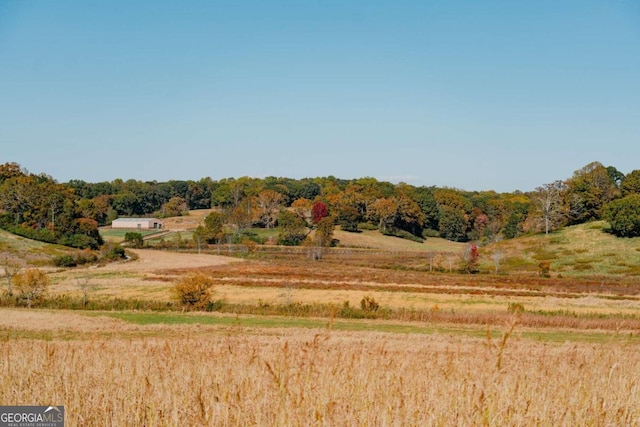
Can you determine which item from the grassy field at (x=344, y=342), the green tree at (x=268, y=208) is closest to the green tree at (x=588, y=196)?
the grassy field at (x=344, y=342)

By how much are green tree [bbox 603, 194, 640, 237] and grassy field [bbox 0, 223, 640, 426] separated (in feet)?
11.1

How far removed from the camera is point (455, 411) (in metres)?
5.52

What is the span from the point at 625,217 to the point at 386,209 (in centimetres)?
7547

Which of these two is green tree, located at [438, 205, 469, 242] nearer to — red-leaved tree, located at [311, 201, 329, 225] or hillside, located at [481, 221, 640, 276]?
red-leaved tree, located at [311, 201, 329, 225]

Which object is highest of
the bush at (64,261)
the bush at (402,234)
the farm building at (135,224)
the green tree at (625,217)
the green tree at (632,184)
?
the green tree at (632,184)

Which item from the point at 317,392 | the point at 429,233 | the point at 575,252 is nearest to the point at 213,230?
the point at 429,233

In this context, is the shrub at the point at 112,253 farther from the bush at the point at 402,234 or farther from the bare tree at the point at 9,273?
the bush at the point at 402,234

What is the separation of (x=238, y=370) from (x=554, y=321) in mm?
36054

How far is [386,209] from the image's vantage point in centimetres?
17100

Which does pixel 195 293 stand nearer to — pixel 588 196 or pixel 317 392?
pixel 317 392

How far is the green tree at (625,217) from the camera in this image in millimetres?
104500

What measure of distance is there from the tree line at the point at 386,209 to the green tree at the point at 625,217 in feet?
0.53

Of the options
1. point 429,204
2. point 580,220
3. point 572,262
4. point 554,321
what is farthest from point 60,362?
point 429,204

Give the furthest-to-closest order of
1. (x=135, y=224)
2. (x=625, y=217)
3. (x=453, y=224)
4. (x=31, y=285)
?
(x=453, y=224) < (x=135, y=224) < (x=625, y=217) < (x=31, y=285)
